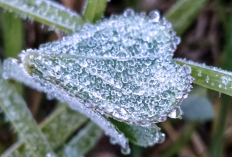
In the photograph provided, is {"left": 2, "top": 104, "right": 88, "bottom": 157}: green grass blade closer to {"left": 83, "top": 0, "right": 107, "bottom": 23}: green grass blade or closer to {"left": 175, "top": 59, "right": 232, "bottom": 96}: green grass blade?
{"left": 83, "top": 0, "right": 107, "bottom": 23}: green grass blade

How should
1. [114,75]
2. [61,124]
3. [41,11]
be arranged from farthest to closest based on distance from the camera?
[61,124], [41,11], [114,75]

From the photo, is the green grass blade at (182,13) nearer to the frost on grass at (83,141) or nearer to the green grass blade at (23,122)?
the frost on grass at (83,141)

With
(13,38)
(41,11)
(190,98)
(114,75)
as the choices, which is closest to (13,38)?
(13,38)

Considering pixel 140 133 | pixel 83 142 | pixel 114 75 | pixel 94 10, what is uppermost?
pixel 94 10

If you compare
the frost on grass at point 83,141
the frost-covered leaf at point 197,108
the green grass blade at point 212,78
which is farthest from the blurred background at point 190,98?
the green grass blade at point 212,78

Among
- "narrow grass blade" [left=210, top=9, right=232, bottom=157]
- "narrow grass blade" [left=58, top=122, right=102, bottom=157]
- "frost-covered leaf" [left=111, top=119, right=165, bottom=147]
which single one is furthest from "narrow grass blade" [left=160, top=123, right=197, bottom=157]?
"frost-covered leaf" [left=111, top=119, right=165, bottom=147]

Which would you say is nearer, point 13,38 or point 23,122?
point 23,122

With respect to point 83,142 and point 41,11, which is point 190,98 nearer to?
point 83,142
